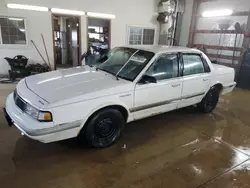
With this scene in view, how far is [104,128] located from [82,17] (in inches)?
229

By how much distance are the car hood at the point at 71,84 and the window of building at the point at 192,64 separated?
1.32 m

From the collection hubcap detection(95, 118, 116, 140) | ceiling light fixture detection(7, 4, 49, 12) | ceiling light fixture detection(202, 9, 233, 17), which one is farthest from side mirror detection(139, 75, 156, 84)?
ceiling light fixture detection(202, 9, 233, 17)

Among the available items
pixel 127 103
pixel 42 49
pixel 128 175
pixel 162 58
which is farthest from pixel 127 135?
pixel 42 49

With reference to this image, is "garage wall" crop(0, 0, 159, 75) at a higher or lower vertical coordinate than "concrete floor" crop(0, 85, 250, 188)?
higher

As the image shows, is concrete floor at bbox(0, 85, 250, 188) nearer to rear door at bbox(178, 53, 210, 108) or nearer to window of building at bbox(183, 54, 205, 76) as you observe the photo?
rear door at bbox(178, 53, 210, 108)

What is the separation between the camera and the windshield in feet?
9.58

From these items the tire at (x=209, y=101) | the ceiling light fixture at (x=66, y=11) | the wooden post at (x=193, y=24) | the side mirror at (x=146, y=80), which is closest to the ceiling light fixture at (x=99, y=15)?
the ceiling light fixture at (x=66, y=11)

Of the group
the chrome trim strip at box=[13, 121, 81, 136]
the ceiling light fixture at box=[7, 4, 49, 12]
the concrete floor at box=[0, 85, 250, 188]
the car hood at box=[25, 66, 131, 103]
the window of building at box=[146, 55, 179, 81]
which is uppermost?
the ceiling light fixture at box=[7, 4, 49, 12]

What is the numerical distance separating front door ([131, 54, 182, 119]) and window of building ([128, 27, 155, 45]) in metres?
5.52

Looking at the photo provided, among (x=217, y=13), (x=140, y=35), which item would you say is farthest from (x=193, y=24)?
(x=140, y=35)

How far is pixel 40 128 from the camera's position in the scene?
212 cm

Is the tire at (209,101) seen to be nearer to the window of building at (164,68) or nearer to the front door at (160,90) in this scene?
the front door at (160,90)

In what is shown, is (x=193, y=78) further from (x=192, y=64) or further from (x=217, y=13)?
(x=217, y=13)

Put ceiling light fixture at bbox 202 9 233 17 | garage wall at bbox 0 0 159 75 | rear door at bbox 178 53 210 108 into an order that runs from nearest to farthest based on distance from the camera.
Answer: rear door at bbox 178 53 210 108 → garage wall at bbox 0 0 159 75 → ceiling light fixture at bbox 202 9 233 17
